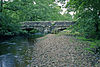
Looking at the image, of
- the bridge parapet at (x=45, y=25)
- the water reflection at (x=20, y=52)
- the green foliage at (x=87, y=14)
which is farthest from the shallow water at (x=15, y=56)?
the bridge parapet at (x=45, y=25)

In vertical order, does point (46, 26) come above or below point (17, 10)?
below

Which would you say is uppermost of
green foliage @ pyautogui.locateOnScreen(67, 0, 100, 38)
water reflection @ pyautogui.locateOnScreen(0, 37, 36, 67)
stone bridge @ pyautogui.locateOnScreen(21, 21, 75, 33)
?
green foliage @ pyautogui.locateOnScreen(67, 0, 100, 38)

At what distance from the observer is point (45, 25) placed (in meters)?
29.8

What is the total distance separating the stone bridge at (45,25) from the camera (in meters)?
28.6

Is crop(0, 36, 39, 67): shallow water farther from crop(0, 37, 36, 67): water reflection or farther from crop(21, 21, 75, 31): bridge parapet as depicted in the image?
crop(21, 21, 75, 31): bridge parapet

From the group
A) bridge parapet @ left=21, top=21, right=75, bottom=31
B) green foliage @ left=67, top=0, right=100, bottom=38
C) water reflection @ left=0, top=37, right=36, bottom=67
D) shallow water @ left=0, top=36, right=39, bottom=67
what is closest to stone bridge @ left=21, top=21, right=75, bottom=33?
bridge parapet @ left=21, top=21, right=75, bottom=31

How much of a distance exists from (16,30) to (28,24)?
9.80 metres

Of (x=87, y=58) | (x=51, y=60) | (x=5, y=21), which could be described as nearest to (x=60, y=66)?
(x=51, y=60)

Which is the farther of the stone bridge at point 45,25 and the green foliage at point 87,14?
the stone bridge at point 45,25

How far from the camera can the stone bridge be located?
28553mm

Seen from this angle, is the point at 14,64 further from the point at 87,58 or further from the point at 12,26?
the point at 12,26

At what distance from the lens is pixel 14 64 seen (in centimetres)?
847

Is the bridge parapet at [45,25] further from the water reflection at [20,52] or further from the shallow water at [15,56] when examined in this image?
the shallow water at [15,56]

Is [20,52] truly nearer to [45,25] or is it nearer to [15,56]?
[15,56]
